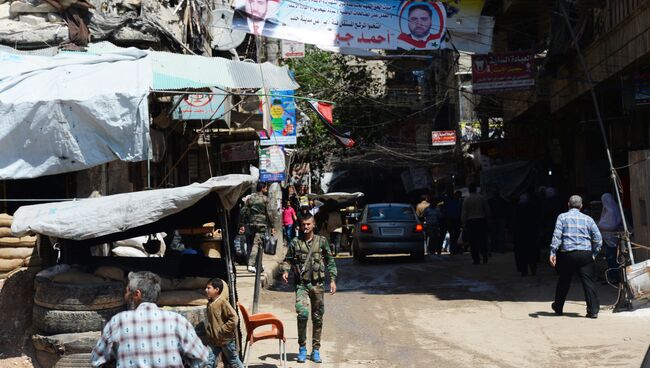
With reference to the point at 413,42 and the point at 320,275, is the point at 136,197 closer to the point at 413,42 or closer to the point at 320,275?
the point at 320,275

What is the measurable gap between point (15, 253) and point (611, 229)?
9717 millimetres

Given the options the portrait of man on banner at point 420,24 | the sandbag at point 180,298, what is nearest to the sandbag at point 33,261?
the sandbag at point 180,298

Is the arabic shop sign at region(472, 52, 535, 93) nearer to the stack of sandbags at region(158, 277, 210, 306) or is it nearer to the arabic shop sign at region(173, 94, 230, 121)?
the arabic shop sign at region(173, 94, 230, 121)

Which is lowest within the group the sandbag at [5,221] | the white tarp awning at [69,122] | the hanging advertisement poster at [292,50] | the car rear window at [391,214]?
the car rear window at [391,214]

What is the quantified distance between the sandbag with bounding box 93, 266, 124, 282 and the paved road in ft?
7.03

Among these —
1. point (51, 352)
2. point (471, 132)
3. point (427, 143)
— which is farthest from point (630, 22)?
point (427, 143)

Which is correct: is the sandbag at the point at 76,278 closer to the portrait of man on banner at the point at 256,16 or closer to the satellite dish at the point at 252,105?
the portrait of man on banner at the point at 256,16

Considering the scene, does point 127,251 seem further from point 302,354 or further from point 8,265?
point 302,354

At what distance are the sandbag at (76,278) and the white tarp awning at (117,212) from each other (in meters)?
0.49

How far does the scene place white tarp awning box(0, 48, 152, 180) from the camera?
1070 cm

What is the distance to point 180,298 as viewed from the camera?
344 inches

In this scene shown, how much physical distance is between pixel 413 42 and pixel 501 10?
31.4 feet

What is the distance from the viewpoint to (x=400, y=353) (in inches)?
423

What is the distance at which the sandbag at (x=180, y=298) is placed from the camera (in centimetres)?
867
